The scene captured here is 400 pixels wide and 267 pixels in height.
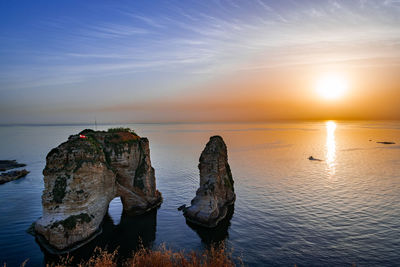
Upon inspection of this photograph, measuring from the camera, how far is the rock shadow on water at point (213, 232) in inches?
1102

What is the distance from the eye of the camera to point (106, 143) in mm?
33125

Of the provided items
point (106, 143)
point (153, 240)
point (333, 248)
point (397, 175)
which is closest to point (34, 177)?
point (106, 143)

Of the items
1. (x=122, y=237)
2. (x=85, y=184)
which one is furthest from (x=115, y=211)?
(x=85, y=184)

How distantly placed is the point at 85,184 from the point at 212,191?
16871mm

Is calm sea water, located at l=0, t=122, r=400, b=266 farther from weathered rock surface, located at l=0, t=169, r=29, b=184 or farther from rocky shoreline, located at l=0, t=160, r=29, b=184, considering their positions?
rocky shoreline, located at l=0, t=160, r=29, b=184

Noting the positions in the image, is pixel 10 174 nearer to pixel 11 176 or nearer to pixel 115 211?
pixel 11 176

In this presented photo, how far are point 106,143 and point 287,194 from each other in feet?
113

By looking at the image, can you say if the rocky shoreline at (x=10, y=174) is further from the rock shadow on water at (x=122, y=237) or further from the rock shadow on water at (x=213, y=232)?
the rock shadow on water at (x=213, y=232)

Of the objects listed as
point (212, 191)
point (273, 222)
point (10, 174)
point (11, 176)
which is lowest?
point (273, 222)

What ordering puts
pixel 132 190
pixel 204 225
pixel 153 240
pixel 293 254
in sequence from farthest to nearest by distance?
pixel 132 190 → pixel 204 225 → pixel 153 240 → pixel 293 254

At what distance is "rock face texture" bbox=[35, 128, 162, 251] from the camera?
24.7 m

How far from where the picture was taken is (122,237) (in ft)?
92.8

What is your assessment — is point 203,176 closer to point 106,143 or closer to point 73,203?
point 106,143

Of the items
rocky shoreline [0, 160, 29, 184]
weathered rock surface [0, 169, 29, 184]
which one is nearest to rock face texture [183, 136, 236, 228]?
weathered rock surface [0, 169, 29, 184]
